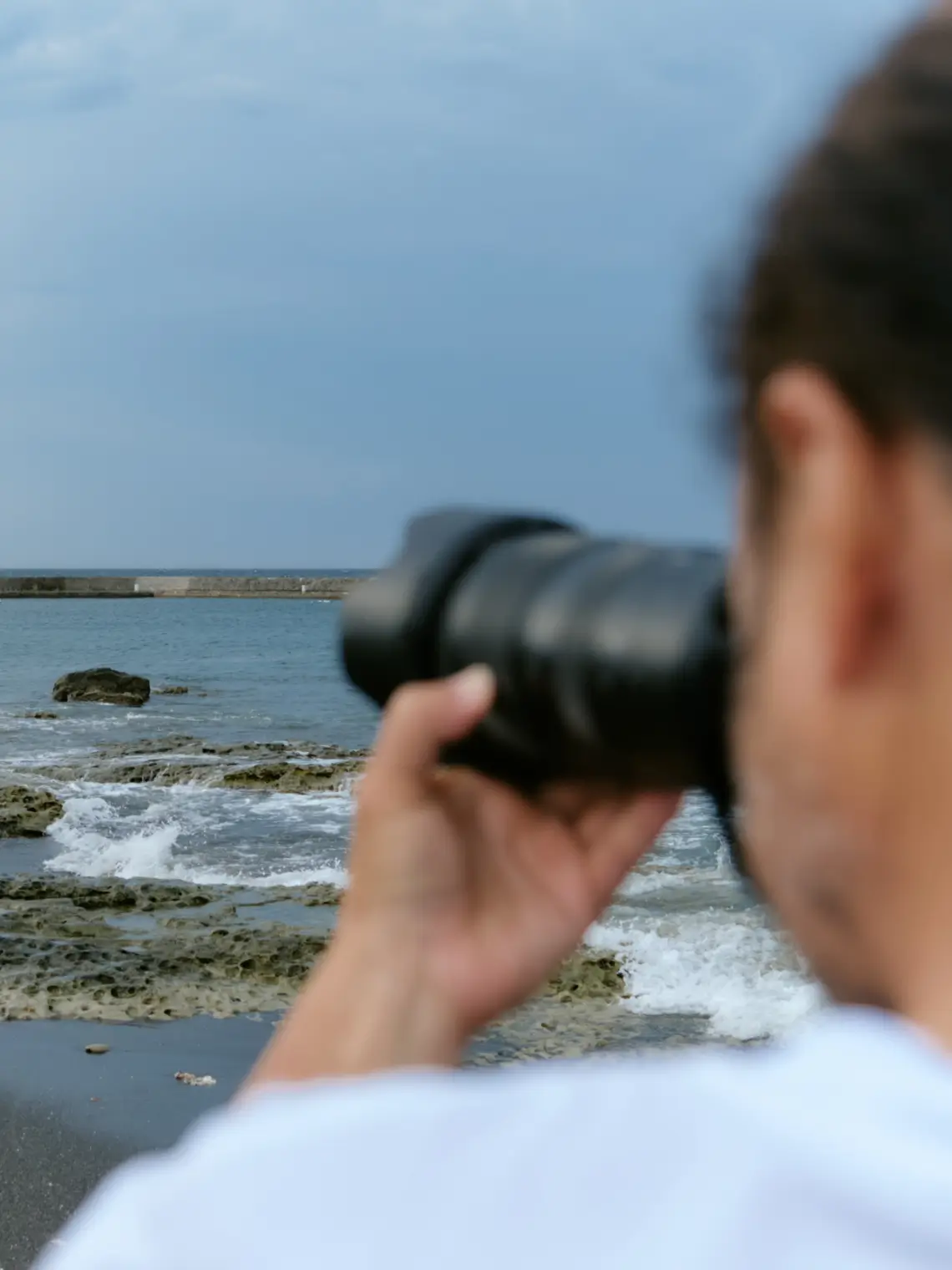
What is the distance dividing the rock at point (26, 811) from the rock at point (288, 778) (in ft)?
7.10

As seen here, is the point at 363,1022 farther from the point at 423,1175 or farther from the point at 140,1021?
the point at 140,1021

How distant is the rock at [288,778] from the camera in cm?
1377

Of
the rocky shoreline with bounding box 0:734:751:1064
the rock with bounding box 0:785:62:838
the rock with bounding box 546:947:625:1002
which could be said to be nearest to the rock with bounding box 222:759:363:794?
the rock with bounding box 0:785:62:838

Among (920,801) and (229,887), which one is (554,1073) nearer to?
(920,801)

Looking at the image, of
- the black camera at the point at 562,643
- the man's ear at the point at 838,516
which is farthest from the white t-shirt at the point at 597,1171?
the black camera at the point at 562,643

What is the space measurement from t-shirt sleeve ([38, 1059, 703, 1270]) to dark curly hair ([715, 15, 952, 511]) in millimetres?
263

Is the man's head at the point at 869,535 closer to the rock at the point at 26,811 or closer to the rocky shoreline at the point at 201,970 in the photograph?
the rocky shoreline at the point at 201,970

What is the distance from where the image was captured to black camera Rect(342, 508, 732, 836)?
0.89 metres

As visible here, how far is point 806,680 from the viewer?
569mm

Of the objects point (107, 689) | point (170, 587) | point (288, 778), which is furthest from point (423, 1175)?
point (170, 587)

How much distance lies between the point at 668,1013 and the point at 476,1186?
561 centimetres

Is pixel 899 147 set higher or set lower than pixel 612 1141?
higher

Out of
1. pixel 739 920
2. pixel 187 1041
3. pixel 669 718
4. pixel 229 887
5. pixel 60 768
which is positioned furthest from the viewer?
pixel 60 768

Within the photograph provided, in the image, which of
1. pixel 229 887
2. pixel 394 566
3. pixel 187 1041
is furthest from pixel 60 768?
pixel 394 566
